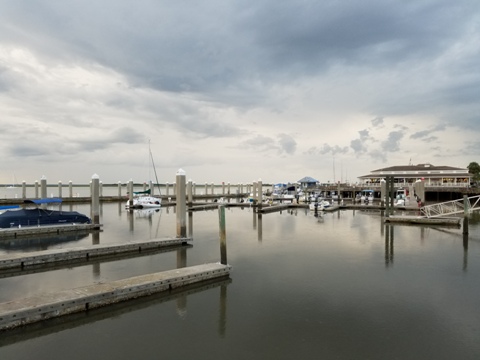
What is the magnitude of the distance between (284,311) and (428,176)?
7248 centimetres

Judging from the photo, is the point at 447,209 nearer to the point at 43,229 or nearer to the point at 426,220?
the point at 426,220

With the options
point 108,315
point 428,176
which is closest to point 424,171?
point 428,176

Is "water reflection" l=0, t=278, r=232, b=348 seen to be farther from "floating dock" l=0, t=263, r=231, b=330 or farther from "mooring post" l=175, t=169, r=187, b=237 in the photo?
"mooring post" l=175, t=169, r=187, b=237

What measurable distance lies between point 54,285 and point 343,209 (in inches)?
1741

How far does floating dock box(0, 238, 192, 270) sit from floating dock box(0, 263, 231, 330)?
23.0ft

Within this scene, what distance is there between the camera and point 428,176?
72000 mm

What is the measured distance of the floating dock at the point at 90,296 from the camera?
9.48 m

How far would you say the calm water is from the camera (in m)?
8.91

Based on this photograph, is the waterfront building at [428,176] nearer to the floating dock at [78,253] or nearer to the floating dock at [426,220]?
the floating dock at [426,220]

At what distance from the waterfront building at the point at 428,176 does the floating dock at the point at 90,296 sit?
62081 millimetres

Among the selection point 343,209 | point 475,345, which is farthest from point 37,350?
point 343,209

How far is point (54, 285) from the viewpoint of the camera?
45.6ft

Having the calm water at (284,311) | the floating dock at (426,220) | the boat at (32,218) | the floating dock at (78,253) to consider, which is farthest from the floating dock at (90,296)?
the floating dock at (426,220)

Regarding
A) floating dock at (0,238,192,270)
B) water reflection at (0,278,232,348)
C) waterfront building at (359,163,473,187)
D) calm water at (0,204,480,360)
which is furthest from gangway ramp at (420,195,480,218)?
waterfront building at (359,163,473,187)
